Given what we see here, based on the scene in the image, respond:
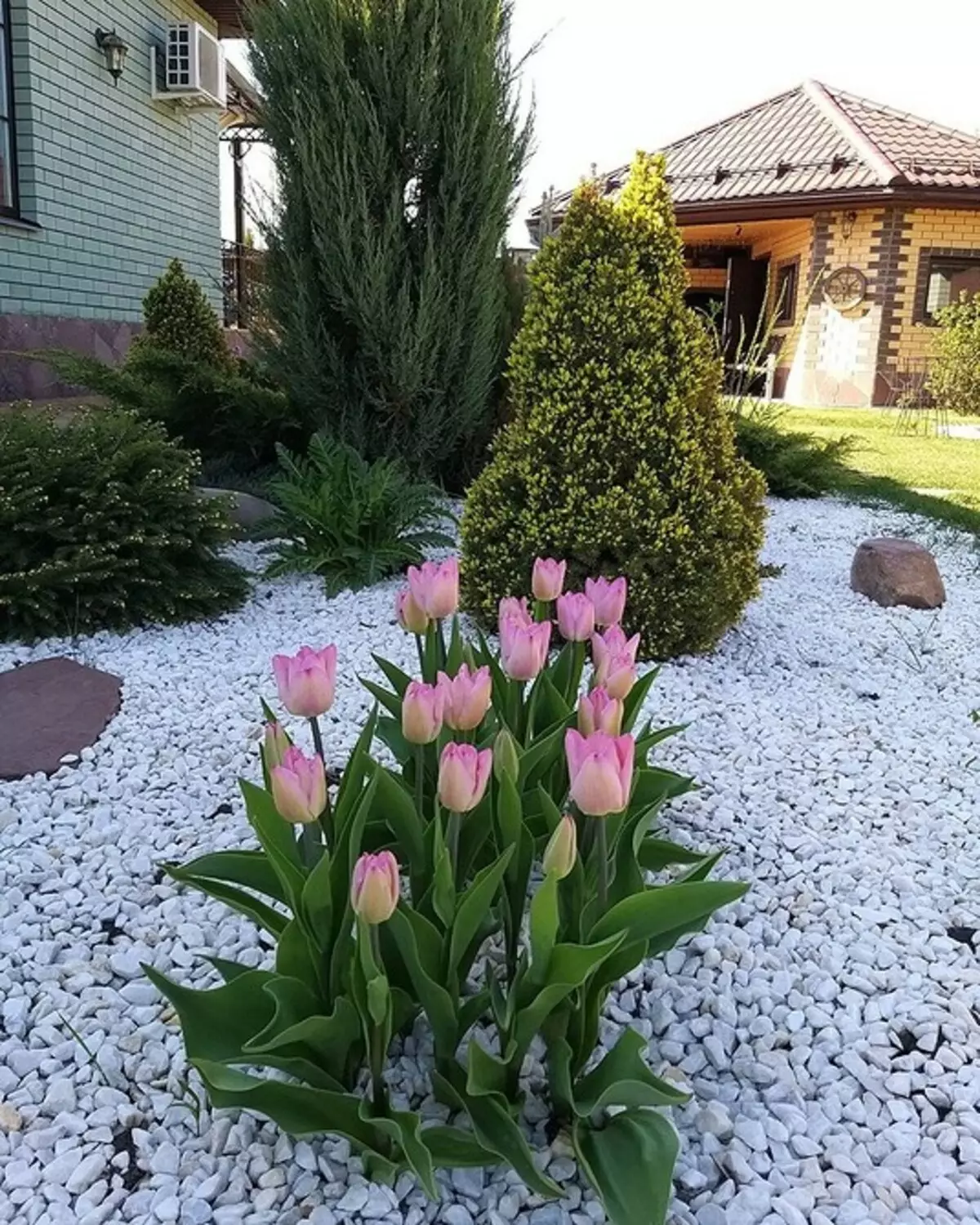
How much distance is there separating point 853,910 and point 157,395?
3900 mm

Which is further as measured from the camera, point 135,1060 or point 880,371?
point 880,371

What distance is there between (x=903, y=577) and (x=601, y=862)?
9.67 feet

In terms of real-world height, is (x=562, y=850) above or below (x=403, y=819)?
above

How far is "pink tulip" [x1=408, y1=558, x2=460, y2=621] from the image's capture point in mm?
1498

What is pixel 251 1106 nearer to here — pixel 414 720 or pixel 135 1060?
pixel 135 1060

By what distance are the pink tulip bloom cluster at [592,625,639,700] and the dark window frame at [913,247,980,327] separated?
44.0 ft

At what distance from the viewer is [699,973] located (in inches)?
62.3

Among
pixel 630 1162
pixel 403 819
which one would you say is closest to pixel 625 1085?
pixel 630 1162

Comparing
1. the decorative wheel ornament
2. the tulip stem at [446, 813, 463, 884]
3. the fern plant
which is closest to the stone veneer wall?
the fern plant

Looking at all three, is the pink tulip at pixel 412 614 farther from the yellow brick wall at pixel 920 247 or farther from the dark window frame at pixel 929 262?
the dark window frame at pixel 929 262

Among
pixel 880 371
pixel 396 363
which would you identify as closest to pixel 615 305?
pixel 396 363

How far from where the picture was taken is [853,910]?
1771 millimetres

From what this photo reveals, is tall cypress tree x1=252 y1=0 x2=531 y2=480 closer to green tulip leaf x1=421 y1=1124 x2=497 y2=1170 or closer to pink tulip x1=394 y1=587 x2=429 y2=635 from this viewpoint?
pink tulip x1=394 y1=587 x2=429 y2=635

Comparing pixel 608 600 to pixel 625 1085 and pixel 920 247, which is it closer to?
pixel 625 1085
